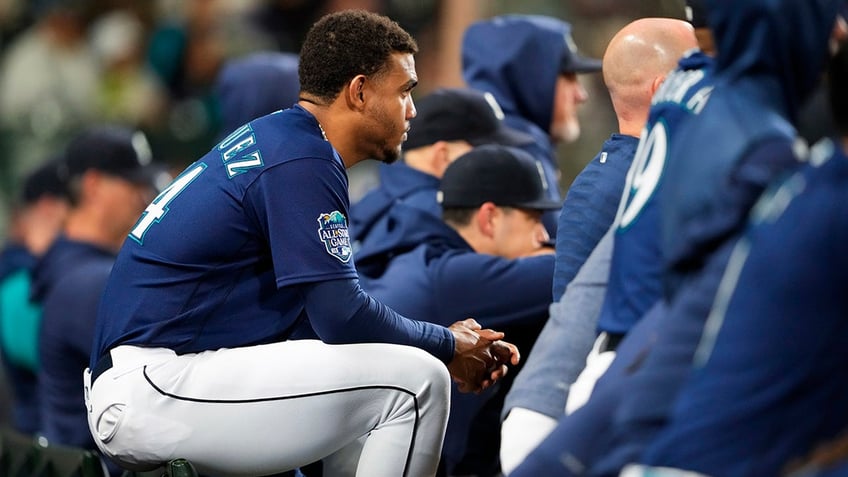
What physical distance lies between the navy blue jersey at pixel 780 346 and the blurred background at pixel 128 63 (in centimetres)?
719

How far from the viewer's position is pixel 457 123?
5570 millimetres

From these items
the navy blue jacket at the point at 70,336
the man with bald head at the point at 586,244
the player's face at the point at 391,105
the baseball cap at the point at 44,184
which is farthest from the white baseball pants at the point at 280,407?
the baseball cap at the point at 44,184

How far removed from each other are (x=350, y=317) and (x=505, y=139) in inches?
88.3

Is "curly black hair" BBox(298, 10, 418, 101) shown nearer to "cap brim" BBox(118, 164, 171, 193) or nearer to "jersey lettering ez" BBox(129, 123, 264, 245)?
"jersey lettering ez" BBox(129, 123, 264, 245)

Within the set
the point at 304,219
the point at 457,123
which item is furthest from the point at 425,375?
the point at 457,123

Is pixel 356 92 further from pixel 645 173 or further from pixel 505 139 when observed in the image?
pixel 505 139

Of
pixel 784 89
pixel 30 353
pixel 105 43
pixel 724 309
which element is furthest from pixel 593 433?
pixel 105 43

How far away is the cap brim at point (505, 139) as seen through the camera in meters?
5.56

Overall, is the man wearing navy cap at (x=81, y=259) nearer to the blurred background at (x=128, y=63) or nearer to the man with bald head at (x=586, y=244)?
the man with bald head at (x=586, y=244)

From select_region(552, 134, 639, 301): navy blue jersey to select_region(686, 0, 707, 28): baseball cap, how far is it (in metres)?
0.44

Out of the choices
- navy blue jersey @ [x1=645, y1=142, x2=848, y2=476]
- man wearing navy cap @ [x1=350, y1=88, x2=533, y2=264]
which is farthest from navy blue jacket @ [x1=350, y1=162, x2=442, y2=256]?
navy blue jersey @ [x1=645, y1=142, x2=848, y2=476]

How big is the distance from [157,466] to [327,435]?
493mm

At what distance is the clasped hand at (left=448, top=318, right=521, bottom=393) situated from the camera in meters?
3.76

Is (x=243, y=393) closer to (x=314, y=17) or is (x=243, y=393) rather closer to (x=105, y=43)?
(x=314, y=17)
